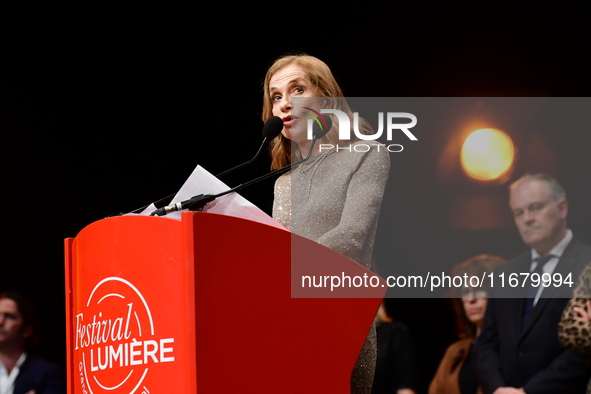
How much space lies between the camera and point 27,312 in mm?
3840

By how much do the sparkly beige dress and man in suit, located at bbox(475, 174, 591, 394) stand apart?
54.5 inches

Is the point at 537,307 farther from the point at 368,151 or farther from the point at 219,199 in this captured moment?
the point at 219,199

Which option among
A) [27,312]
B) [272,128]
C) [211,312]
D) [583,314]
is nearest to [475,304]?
[583,314]

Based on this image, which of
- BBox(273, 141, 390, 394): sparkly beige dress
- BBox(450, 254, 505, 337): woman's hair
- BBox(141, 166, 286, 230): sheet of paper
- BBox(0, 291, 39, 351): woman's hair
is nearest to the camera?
BBox(141, 166, 286, 230): sheet of paper

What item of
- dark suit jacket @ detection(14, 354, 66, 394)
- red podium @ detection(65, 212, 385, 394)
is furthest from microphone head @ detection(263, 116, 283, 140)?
dark suit jacket @ detection(14, 354, 66, 394)

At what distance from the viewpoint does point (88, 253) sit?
1312mm

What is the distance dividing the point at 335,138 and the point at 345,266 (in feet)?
2.22

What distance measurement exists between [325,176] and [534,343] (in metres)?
1.57

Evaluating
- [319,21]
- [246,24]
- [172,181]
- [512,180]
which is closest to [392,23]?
[319,21]


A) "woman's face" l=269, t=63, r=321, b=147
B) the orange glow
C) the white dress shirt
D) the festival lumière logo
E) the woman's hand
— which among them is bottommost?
the festival lumière logo

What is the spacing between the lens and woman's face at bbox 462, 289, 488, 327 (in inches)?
133

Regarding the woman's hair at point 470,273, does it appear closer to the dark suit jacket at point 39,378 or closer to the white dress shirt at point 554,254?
the white dress shirt at point 554,254

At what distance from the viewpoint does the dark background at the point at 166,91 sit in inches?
135

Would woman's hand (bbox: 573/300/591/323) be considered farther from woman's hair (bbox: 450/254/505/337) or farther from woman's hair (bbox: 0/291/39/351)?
woman's hair (bbox: 0/291/39/351)
